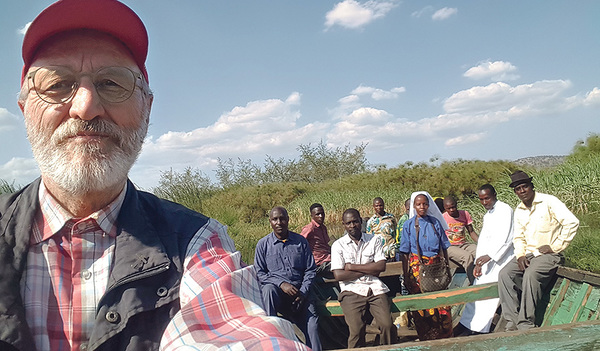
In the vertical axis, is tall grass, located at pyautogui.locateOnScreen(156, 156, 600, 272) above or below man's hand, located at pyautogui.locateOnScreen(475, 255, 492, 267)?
above

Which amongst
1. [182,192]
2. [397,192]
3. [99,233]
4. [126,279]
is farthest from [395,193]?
[126,279]

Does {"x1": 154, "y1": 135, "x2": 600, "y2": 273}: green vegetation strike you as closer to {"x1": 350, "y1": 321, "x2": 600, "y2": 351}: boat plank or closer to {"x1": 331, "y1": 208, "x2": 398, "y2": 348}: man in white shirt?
{"x1": 331, "y1": 208, "x2": 398, "y2": 348}: man in white shirt

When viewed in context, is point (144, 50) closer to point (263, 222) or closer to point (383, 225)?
point (383, 225)

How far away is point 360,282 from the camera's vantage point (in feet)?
17.1

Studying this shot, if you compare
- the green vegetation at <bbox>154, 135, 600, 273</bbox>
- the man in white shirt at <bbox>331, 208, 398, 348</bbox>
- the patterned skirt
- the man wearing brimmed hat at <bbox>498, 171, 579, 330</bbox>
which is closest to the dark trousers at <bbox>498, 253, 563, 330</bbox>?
the man wearing brimmed hat at <bbox>498, 171, 579, 330</bbox>

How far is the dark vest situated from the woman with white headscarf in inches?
196

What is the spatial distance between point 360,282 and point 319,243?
1869 mm

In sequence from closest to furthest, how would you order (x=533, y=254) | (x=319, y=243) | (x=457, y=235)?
(x=533, y=254)
(x=319, y=243)
(x=457, y=235)

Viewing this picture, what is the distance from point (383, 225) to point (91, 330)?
21.1 feet

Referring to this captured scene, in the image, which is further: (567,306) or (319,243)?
(319,243)

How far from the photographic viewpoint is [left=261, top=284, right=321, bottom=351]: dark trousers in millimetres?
5022

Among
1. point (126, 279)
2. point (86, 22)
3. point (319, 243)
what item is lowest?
point (319, 243)

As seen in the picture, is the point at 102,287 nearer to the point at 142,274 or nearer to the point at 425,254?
the point at 142,274

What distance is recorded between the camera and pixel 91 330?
1.17 metres
